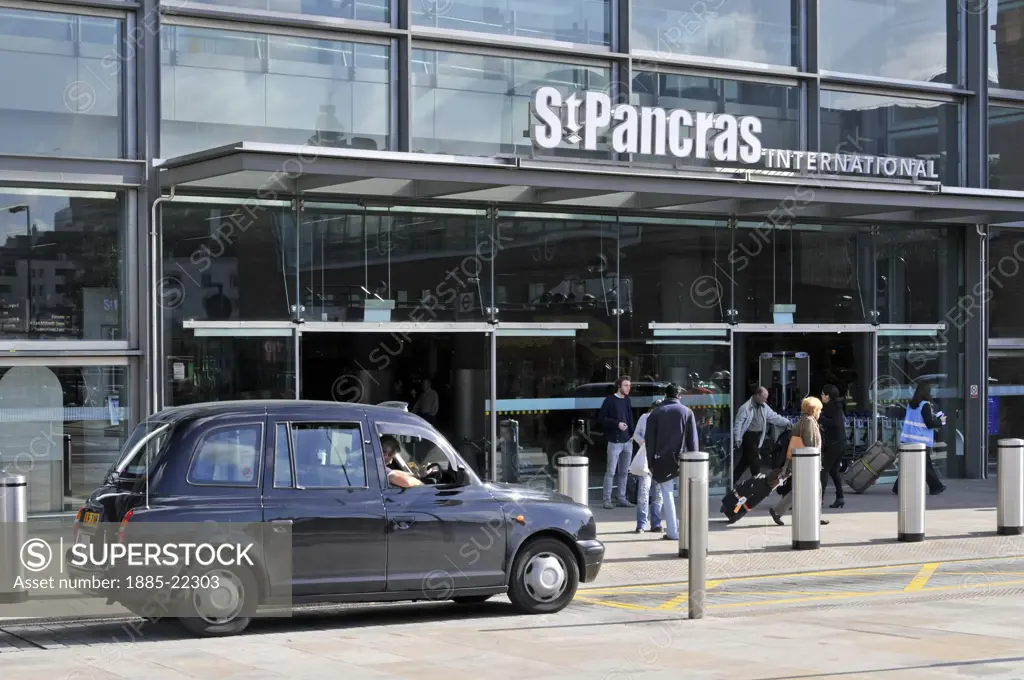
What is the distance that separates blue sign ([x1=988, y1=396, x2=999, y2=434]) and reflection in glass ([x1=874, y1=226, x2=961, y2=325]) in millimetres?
1705

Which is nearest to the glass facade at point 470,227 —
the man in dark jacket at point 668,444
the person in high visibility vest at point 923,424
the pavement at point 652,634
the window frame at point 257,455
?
the person in high visibility vest at point 923,424

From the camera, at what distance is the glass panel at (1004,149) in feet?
78.1

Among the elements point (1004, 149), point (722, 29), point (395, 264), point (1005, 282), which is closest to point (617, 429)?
point (395, 264)

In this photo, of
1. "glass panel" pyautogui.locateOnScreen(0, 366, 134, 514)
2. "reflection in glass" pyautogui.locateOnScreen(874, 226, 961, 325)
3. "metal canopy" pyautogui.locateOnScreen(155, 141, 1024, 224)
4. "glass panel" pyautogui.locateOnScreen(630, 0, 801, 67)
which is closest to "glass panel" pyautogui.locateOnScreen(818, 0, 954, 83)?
"glass panel" pyautogui.locateOnScreen(630, 0, 801, 67)

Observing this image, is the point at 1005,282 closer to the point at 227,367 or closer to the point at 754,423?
the point at 754,423

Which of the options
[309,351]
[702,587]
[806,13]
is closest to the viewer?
[702,587]

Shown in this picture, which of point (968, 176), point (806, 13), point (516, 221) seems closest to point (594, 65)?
point (516, 221)

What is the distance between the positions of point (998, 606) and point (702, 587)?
102 inches

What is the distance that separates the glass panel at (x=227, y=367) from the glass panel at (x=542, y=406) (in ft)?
10.4

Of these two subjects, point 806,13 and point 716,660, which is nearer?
point 716,660

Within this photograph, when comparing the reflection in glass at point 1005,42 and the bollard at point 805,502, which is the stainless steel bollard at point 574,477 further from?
the reflection in glass at point 1005,42

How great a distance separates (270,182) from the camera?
17.0m

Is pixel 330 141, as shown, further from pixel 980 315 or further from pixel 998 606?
pixel 980 315

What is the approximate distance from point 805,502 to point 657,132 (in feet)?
19.4
